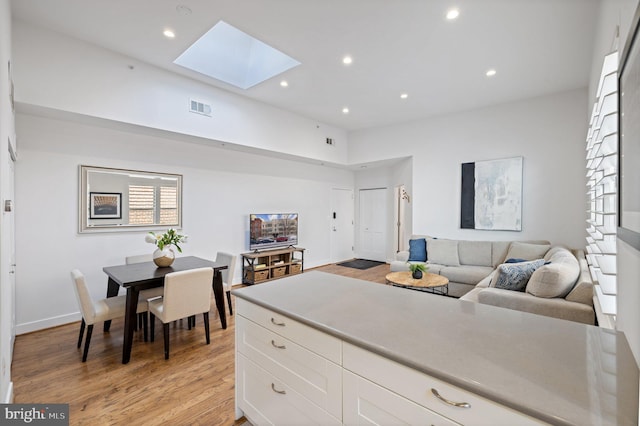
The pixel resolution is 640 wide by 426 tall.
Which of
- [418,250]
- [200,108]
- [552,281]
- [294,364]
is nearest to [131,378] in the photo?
[294,364]

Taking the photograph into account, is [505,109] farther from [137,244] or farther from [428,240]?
[137,244]

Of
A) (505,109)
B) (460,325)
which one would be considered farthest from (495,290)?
(505,109)

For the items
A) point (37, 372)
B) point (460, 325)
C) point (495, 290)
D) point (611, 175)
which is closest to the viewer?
point (460, 325)

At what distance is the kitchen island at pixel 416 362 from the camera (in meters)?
0.79

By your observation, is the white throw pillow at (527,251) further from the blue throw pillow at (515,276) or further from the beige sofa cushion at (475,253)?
the blue throw pillow at (515,276)

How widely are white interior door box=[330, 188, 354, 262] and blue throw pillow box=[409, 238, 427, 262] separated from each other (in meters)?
2.32

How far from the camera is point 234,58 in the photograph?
162 inches

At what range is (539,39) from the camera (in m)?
3.10

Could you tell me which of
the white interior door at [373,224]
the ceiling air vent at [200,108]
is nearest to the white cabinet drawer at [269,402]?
the ceiling air vent at [200,108]

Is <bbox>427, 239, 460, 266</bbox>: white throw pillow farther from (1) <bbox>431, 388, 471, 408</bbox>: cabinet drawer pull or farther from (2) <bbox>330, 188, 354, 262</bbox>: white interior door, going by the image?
(1) <bbox>431, 388, 471, 408</bbox>: cabinet drawer pull

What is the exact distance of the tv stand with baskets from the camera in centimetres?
520

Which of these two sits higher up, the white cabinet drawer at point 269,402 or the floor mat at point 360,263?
the white cabinet drawer at point 269,402

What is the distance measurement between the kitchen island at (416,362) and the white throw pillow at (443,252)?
12.1 ft

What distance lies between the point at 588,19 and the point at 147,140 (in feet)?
17.5
